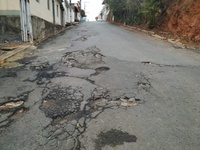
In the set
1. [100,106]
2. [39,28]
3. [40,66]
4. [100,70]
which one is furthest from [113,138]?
[39,28]

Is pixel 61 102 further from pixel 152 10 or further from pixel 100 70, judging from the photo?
pixel 152 10

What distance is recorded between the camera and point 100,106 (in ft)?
11.0

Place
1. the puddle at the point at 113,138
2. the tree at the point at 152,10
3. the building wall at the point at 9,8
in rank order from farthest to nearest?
the tree at the point at 152,10 → the building wall at the point at 9,8 → the puddle at the point at 113,138

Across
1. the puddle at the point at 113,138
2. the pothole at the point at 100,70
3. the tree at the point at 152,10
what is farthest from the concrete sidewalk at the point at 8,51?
the tree at the point at 152,10

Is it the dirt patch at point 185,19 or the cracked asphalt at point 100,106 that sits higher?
the dirt patch at point 185,19

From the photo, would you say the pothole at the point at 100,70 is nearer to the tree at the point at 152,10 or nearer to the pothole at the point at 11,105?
the pothole at the point at 11,105

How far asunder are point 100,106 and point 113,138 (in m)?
0.88

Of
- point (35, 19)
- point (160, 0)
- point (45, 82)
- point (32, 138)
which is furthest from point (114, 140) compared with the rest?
point (160, 0)

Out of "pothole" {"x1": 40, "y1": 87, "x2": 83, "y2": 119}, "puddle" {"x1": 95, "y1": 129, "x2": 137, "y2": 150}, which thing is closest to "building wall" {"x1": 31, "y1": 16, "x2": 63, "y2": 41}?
"pothole" {"x1": 40, "y1": 87, "x2": 83, "y2": 119}

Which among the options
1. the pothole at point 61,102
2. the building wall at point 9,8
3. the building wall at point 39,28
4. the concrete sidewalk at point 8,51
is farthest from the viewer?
the building wall at point 9,8

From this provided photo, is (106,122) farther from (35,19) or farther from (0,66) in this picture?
(35,19)

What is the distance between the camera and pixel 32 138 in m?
2.55

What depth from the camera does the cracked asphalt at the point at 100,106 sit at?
2.50 m

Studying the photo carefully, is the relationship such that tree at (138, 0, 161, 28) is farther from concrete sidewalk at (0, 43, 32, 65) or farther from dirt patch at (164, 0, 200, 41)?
concrete sidewalk at (0, 43, 32, 65)
